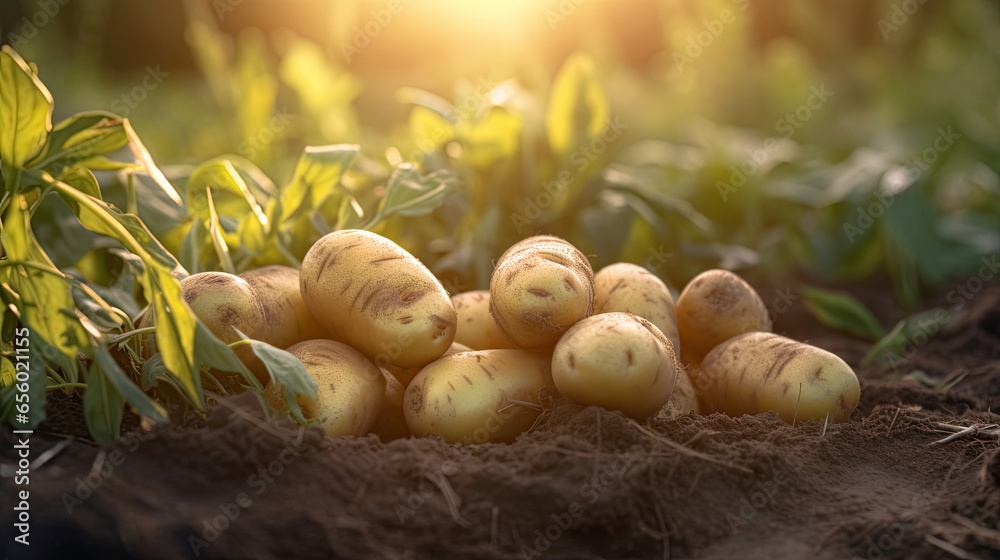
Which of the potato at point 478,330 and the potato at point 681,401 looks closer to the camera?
the potato at point 681,401

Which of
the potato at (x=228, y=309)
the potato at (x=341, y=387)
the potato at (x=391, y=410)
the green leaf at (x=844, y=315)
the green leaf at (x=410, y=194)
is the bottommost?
the green leaf at (x=844, y=315)

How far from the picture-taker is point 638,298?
63.1 inches

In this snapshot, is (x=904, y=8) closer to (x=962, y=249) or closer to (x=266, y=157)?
(x=962, y=249)

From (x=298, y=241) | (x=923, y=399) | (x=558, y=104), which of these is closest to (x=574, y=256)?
Result: (x=298, y=241)

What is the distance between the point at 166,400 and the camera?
1272mm

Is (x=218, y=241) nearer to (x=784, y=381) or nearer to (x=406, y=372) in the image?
(x=406, y=372)

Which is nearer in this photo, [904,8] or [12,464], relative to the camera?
[12,464]

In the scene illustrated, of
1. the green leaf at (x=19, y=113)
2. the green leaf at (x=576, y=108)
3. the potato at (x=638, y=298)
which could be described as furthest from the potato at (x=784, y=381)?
the green leaf at (x=19, y=113)

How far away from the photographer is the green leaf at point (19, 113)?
113cm

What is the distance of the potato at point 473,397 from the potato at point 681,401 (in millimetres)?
235

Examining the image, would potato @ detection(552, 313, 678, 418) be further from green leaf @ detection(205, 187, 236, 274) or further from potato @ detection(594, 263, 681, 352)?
green leaf @ detection(205, 187, 236, 274)

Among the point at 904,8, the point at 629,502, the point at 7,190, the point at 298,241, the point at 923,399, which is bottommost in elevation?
the point at 923,399

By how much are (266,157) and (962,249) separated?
302 centimetres

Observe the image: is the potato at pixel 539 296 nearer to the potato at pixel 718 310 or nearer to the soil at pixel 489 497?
the soil at pixel 489 497
